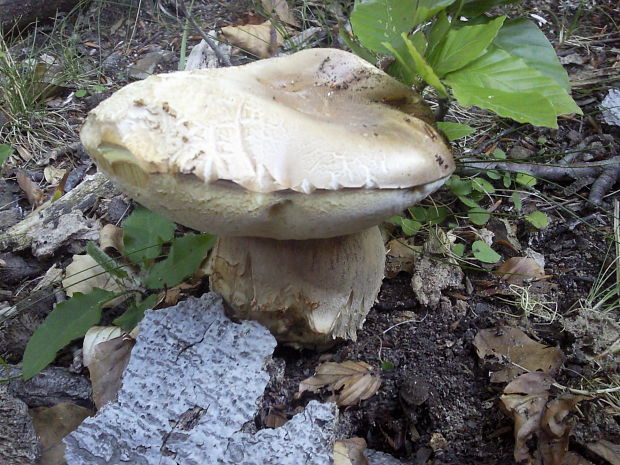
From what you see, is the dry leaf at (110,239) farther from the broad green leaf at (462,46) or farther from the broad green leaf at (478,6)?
the broad green leaf at (478,6)

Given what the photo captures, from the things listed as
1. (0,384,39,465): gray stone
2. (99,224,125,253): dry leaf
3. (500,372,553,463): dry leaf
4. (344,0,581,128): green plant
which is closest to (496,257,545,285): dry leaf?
(500,372,553,463): dry leaf

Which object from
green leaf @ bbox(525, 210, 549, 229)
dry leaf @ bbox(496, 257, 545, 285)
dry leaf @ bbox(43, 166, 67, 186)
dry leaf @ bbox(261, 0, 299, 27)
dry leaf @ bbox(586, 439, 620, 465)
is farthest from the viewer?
dry leaf @ bbox(261, 0, 299, 27)

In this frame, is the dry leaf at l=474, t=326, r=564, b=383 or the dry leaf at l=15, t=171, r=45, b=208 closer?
the dry leaf at l=474, t=326, r=564, b=383

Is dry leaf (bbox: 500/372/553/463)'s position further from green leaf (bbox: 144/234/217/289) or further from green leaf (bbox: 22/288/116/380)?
green leaf (bbox: 22/288/116/380)

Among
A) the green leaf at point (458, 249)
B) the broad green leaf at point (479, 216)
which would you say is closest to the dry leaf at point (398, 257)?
the green leaf at point (458, 249)

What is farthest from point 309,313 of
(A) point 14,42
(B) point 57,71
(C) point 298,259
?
(A) point 14,42

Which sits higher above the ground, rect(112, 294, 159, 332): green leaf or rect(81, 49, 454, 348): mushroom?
rect(81, 49, 454, 348): mushroom
